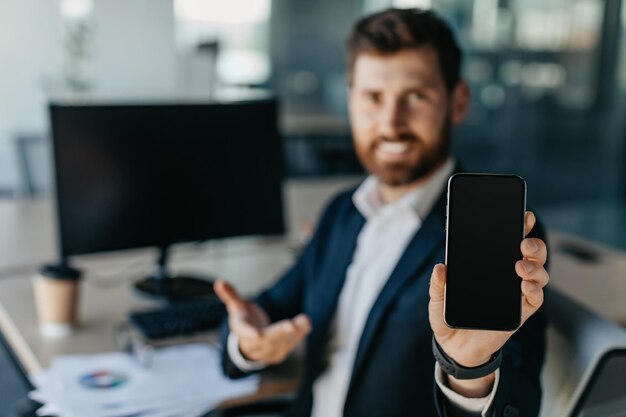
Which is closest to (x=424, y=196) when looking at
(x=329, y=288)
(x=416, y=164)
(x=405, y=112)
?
(x=416, y=164)

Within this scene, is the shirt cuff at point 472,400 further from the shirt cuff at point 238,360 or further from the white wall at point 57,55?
the white wall at point 57,55

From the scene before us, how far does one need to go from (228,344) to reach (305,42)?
20.5 ft

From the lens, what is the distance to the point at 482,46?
240 inches

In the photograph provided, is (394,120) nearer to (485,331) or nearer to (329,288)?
(329,288)

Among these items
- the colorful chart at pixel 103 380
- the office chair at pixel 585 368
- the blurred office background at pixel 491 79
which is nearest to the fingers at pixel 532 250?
the office chair at pixel 585 368

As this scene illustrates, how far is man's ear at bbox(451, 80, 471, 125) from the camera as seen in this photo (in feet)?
5.06

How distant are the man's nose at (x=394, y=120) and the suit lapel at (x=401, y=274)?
0.20 meters

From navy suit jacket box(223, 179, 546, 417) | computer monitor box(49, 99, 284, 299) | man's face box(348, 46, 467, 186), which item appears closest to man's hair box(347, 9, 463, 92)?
man's face box(348, 46, 467, 186)

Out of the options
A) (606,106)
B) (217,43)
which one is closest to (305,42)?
(606,106)

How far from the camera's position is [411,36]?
1.46 metres

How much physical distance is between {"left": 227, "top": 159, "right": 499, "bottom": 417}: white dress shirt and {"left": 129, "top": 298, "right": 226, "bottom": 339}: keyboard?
215 mm

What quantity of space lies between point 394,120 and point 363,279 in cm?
33

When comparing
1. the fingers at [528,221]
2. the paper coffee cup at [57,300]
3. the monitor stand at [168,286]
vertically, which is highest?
the fingers at [528,221]

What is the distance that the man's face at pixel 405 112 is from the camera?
1.47 meters
